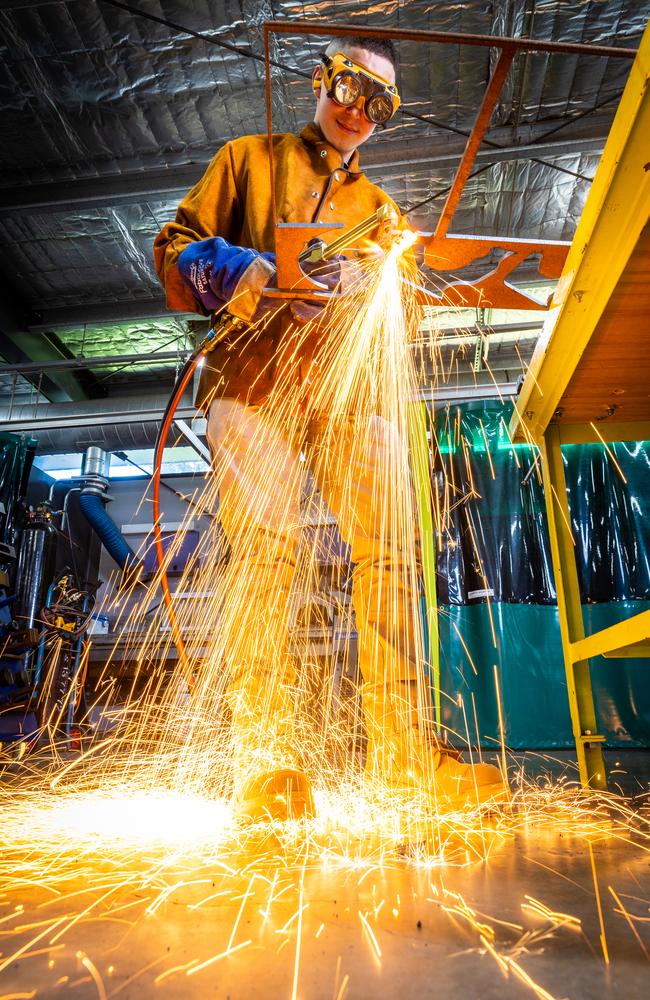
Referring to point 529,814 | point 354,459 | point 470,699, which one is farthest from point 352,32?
point 470,699

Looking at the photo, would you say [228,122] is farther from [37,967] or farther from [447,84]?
[37,967]

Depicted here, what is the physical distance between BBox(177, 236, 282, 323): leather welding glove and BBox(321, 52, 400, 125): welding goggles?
563 millimetres

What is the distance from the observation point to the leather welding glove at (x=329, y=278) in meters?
1.47

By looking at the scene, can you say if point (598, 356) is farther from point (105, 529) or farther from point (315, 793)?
→ point (105, 529)

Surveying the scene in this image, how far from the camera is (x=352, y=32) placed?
3.61 feet

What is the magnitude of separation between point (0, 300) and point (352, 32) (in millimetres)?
4839

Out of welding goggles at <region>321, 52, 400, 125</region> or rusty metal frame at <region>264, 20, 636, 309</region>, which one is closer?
rusty metal frame at <region>264, 20, 636, 309</region>

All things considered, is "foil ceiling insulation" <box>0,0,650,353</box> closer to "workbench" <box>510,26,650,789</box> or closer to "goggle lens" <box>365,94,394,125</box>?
"goggle lens" <box>365,94,394,125</box>

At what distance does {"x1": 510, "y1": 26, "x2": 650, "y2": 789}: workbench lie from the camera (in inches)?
47.6

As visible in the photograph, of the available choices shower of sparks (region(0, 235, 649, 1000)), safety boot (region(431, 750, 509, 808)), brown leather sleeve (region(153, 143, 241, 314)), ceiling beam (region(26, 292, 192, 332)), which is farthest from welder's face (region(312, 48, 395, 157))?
ceiling beam (region(26, 292, 192, 332))

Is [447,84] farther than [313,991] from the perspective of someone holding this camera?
Yes

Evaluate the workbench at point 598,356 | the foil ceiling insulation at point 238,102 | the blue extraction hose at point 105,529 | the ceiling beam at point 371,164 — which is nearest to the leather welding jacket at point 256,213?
the workbench at point 598,356

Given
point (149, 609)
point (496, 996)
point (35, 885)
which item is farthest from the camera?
point (149, 609)

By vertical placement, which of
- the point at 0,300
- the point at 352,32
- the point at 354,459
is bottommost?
the point at 354,459
